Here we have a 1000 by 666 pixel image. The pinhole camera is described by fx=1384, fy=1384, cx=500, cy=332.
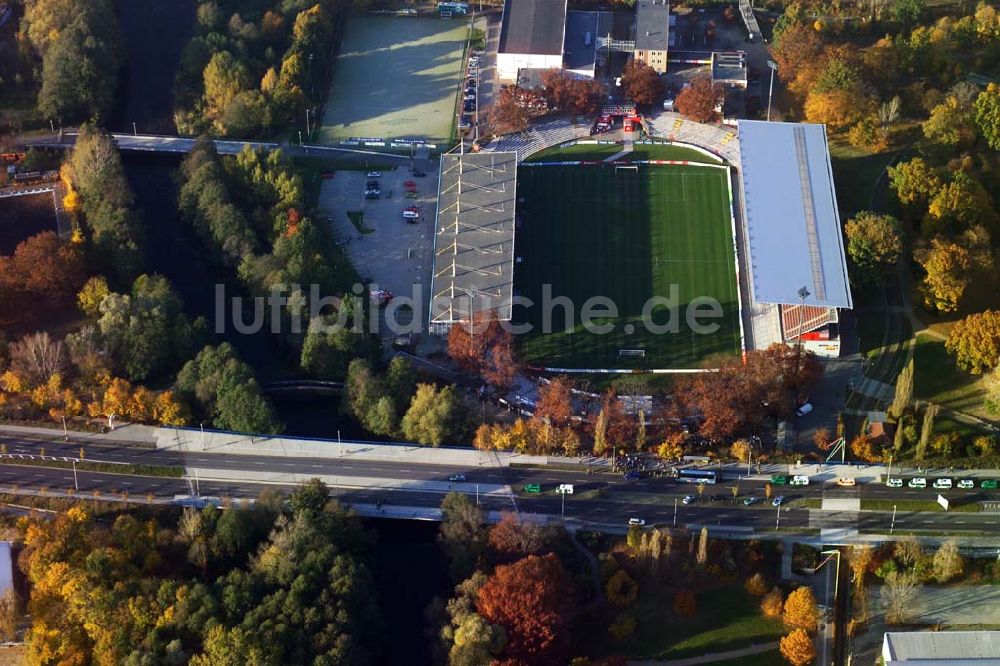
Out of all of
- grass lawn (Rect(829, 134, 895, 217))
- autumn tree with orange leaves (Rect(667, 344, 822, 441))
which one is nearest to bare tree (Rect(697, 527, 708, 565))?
autumn tree with orange leaves (Rect(667, 344, 822, 441))

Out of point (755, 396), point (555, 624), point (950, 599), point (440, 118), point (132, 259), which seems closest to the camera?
point (555, 624)

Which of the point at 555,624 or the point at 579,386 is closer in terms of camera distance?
the point at 555,624

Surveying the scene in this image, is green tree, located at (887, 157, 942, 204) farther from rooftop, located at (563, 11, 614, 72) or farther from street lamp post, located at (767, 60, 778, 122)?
rooftop, located at (563, 11, 614, 72)

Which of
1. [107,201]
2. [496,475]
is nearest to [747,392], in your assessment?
[496,475]

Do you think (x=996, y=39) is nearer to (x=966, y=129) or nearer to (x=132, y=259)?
(x=966, y=129)

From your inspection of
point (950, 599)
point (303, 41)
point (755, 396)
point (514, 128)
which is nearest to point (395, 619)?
point (755, 396)

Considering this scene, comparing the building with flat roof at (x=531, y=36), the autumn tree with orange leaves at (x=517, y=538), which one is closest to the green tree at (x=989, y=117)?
the building with flat roof at (x=531, y=36)
